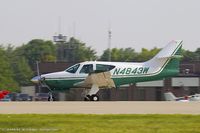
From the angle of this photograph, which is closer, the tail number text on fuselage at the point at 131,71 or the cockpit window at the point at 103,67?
the cockpit window at the point at 103,67

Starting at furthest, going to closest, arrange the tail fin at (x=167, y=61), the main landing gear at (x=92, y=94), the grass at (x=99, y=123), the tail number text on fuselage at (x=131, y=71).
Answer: the tail fin at (x=167, y=61) → the tail number text on fuselage at (x=131, y=71) → the main landing gear at (x=92, y=94) → the grass at (x=99, y=123)

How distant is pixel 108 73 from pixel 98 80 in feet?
2.33

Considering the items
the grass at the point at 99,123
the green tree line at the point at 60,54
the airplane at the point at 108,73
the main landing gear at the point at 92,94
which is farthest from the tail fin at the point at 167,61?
the green tree line at the point at 60,54

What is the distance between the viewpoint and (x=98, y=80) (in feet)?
121

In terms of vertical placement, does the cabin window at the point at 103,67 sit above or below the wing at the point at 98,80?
above

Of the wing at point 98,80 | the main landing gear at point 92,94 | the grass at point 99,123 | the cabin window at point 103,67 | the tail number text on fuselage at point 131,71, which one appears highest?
the cabin window at point 103,67

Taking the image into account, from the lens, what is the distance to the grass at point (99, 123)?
16.1 m

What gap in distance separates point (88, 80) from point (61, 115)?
16682 mm

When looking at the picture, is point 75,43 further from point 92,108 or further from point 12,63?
point 92,108

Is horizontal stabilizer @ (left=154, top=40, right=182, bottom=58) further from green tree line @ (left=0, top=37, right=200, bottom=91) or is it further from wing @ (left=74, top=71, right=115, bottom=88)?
green tree line @ (left=0, top=37, right=200, bottom=91)

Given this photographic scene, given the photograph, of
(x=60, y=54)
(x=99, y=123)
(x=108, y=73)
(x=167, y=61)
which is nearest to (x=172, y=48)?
(x=167, y=61)

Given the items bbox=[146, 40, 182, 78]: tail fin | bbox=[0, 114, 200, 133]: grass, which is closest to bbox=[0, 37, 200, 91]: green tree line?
bbox=[146, 40, 182, 78]: tail fin

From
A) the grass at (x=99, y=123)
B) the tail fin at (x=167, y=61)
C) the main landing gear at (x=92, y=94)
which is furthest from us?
the tail fin at (x=167, y=61)

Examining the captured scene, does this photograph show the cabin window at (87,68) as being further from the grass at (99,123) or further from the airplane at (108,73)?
the grass at (99,123)
